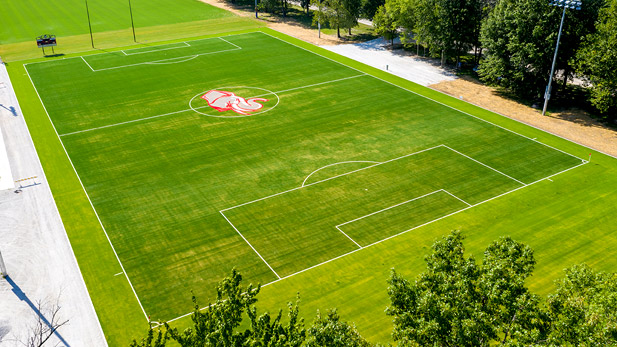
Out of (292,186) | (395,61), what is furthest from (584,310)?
(395,61)

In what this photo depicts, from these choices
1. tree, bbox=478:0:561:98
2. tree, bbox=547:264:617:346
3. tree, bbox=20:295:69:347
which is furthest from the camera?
tree, bbox=478:0:561:98

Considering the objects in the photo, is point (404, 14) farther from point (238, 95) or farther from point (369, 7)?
point (238, 95)

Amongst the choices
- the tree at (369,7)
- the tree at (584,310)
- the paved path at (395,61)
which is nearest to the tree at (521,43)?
the paved path at (395,61)

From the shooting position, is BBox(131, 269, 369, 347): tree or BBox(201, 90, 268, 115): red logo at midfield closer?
BBox(131, 269, 369, 347): tree

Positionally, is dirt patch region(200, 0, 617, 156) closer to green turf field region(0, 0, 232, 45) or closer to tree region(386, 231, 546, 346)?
tree region(386, 231, 546, 346)

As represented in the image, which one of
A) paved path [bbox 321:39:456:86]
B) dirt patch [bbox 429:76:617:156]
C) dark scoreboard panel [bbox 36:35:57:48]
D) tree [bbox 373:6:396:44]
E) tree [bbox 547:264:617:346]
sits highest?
tree [bbox 373:6:396:44]

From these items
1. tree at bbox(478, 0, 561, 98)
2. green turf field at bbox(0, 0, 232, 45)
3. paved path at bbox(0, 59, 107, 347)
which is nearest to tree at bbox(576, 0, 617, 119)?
tree at bbox(478, 0, 561, 98)

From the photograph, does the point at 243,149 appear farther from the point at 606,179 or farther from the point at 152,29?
the point at 152,29

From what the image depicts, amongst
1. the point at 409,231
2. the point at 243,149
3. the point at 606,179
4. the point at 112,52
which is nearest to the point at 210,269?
the point at 409,231
